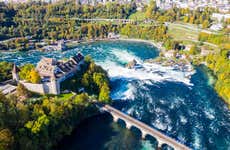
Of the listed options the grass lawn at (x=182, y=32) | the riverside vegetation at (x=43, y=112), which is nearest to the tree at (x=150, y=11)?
the grass lawn at (x=182, y=32)

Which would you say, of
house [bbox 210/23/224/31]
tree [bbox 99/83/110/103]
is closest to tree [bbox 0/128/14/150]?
tree [bbox 99/83/110/103]

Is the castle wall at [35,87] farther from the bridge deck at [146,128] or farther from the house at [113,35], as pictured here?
the house at [113,35]

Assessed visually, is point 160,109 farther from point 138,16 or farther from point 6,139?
point 138,16

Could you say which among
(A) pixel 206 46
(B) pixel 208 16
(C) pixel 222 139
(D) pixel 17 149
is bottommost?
(C) pixel 222 139

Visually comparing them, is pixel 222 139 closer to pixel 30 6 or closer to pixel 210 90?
pixel 210 90

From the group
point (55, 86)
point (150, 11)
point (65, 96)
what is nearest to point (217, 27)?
point (150, 11)

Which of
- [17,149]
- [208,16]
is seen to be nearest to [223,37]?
[208,16]

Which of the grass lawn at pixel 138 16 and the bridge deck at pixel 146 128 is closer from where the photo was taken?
the bridge deck at pixel 146 128
